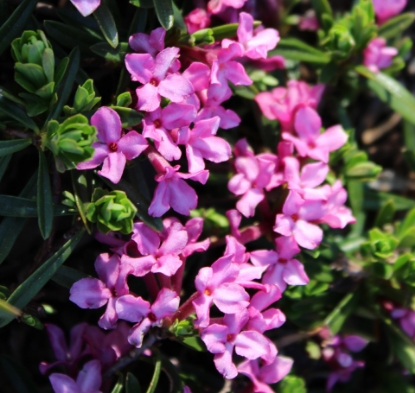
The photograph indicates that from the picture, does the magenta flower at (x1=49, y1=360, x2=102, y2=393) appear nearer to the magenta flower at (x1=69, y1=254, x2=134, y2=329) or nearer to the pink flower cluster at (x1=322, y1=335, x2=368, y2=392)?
the magenta flower at (x1=69, y1=254, x2=134, y2=329)

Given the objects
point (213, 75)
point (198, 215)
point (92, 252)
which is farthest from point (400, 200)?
point (92, 252)

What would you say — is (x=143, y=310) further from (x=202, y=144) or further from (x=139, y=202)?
(x=202, y=144)

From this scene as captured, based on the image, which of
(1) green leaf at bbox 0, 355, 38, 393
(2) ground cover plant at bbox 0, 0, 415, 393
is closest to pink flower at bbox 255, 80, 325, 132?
(2) ground cover plant at bbox 0, 0, 415, 393

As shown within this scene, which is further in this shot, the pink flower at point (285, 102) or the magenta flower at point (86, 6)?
the pink flower at point (285, 102)

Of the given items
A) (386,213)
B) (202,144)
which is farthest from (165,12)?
(386,213)

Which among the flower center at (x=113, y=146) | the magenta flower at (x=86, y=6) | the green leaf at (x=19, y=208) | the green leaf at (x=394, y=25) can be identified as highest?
the magenta flower at (x=86, y=6)

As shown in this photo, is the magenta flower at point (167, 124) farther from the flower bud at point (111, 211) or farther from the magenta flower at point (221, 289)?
the magenta flower at point (221, 289)

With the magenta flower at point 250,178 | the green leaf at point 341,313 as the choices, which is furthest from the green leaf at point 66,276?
the green leaf at point 341,313
